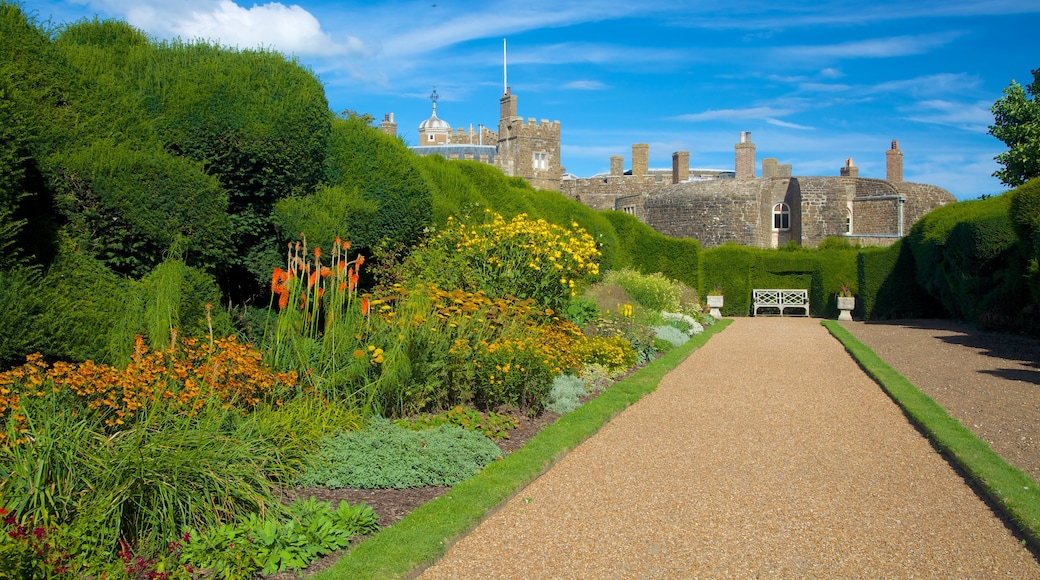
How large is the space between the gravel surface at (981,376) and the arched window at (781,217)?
839 inches

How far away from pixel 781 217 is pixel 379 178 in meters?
33.2

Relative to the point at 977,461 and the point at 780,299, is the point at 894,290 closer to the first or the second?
the point at 780,299

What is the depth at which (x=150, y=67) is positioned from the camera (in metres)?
7.14

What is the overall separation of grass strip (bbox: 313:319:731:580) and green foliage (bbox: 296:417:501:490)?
160 mm

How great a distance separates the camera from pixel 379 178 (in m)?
9.04

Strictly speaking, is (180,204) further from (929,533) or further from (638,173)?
(638,173)

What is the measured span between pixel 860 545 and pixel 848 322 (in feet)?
64.2

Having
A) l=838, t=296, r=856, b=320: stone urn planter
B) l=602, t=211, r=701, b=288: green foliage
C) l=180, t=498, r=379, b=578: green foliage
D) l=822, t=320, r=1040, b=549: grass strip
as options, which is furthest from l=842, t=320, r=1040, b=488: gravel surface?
l=602, t=211, r=701, b=288: green foliage

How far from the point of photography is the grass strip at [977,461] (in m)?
4.52

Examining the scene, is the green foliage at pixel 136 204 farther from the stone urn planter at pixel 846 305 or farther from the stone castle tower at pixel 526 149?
the stone castle tower at pixel 526 149

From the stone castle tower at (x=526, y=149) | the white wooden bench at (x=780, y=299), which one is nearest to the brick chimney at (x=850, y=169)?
the stone castle tower at (x=526, y=149)

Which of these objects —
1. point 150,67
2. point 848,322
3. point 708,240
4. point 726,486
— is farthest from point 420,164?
point 708,240

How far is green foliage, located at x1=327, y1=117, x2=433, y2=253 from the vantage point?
29.1 ft

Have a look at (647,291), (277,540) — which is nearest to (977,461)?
(277,540)
